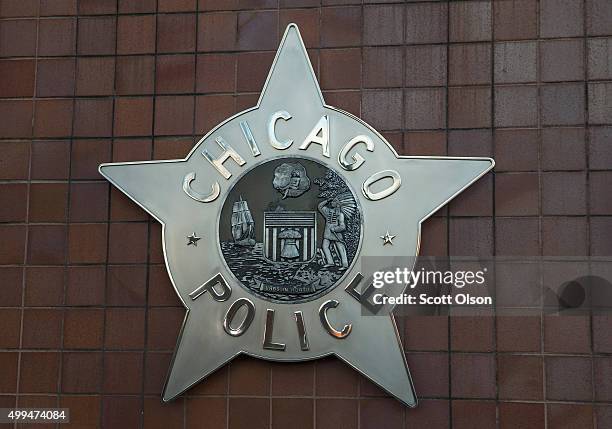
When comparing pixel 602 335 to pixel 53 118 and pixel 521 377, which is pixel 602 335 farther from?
pixel 53 118

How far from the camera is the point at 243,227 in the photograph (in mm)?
4738

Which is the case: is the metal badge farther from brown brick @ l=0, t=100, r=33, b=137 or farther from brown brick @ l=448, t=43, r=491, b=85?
brown brick @ l=0, t=100, r=33, b=137

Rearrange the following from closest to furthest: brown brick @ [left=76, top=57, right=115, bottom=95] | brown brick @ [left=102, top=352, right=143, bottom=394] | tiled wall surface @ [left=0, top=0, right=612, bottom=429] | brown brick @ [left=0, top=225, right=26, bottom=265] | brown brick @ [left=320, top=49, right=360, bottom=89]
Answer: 1. tiled wall surface @ [left=0, top=0, right=612, bottom=429]
2. brown brick @ [left=102, top=352, right=143, bottom=394]
3. brown brick @ [left=320, top=49, right=360, bottom=89]
4. brown brick @ [left=0, top=225, right=26, bottom=265]
5. brown brick @ [left=76, top=57, right=115, bottom=95]

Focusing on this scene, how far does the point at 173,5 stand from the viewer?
5.09 meters

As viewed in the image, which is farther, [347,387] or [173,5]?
→ [173,5]

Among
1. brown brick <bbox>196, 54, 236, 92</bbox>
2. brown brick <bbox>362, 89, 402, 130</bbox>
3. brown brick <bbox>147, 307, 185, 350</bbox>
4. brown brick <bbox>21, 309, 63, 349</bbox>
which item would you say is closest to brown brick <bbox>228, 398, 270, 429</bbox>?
brown brick <bbox>147, 307, 185, 350</bbox>

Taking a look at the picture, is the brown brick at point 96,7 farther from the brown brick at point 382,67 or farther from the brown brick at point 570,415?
the brown brick at point 570,415

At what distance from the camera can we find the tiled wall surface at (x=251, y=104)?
456 centimetres

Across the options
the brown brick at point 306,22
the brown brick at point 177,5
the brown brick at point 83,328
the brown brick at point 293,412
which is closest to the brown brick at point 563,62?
the brown brick at point 306,22

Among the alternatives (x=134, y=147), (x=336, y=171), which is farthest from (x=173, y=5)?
(x=336, y=171)

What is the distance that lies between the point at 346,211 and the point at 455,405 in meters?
1.25

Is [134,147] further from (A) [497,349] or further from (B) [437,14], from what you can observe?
(A) [497,349]

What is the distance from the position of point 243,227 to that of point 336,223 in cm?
54

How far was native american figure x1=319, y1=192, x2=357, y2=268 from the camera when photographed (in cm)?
466
